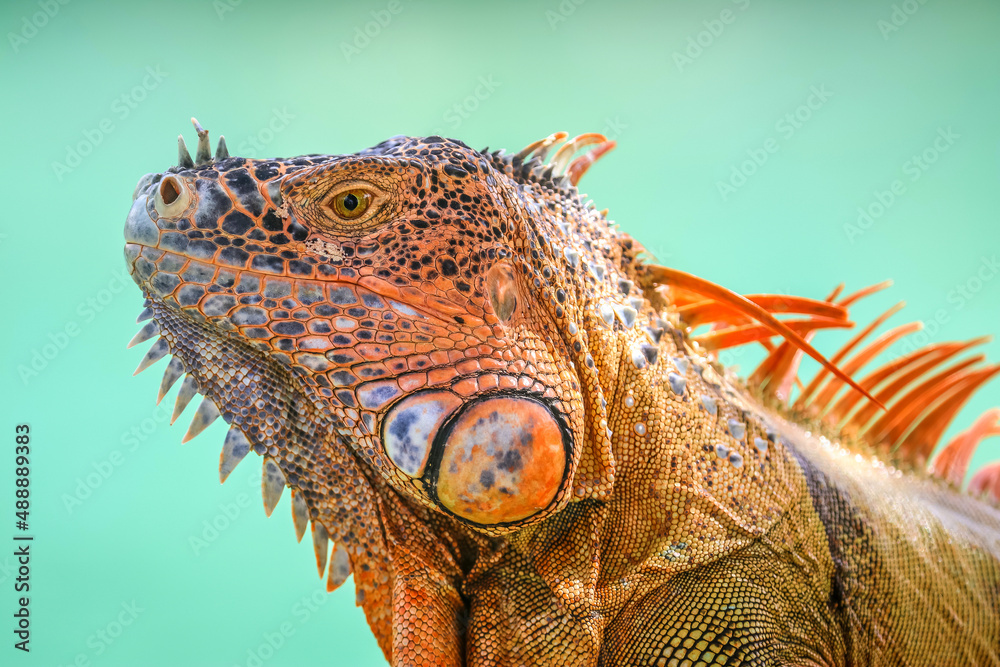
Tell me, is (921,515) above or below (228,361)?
above

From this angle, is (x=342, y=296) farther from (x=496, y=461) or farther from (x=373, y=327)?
(x=496, y=461)

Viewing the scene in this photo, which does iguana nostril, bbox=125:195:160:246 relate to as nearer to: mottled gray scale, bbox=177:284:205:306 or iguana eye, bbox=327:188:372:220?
mottled gray scale, bbox=177:284:205:306

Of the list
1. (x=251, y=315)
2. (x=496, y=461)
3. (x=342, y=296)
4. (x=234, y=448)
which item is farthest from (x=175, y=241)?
(x=496, y=461)

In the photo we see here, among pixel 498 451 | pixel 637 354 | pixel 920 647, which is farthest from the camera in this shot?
pixel 920 647

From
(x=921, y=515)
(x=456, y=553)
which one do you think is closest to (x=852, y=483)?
(x=921, y=515)

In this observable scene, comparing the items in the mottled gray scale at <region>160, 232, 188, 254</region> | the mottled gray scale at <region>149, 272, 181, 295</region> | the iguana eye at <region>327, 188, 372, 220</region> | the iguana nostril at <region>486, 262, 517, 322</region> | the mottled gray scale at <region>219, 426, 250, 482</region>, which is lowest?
the mottled gray scale at <region>219, 426, 250, 482</region>

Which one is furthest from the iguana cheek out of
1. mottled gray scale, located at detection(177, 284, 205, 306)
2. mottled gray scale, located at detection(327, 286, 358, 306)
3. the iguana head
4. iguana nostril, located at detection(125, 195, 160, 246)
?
iguana nostril, located at detection(125, 195, 160, 246)

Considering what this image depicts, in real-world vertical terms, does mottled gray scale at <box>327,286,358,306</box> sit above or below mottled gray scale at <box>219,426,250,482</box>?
above

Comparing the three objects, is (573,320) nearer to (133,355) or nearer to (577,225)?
(577,225)
